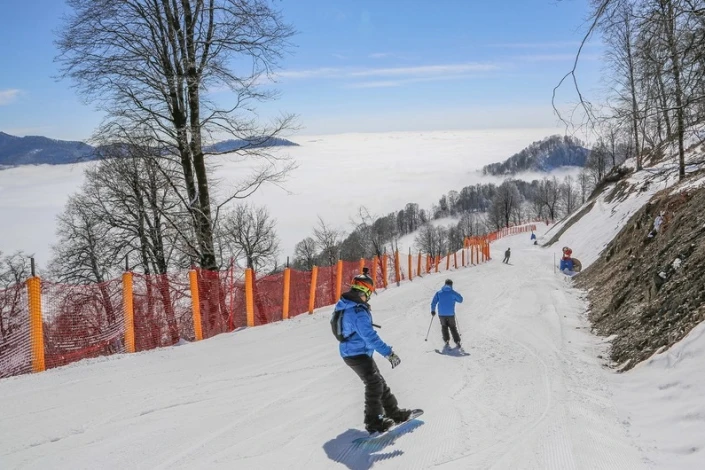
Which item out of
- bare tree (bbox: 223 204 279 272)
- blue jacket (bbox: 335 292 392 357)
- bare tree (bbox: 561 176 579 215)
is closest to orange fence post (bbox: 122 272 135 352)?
blue jacket (bbox: 335 292 392 357)

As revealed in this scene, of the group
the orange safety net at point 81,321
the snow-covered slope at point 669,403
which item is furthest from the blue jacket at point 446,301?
the orange safety net at point 81,321

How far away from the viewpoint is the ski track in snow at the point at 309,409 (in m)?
5.02

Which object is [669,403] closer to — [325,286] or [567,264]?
[325,286]

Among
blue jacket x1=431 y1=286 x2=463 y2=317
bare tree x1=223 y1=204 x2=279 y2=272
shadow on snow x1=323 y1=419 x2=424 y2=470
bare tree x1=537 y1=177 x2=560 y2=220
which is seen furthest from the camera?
bare tree x1=537 y1=177 x2=560 y2=220

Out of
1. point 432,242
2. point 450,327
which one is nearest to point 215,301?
point 450,327

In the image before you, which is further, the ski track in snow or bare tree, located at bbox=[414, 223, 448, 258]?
bare tree, located at bbox=[414, 223, 448, 258]

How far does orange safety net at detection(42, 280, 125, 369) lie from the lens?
871 centimetres

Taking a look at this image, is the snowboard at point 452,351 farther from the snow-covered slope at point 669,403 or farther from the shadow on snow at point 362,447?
the shadow on snow at point 362,447

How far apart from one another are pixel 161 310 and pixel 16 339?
308cm

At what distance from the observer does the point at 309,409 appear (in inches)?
254

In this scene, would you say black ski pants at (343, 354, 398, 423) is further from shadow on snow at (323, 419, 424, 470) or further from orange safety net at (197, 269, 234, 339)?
orange safety net at (197, 269, 234, 339)

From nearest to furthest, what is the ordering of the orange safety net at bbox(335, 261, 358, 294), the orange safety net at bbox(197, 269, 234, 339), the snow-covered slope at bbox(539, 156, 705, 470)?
the snow-covered slope at bbox(539, 156, 705, 470)
the orange safety net at bbox(197, 269, 234, 339)
the orange safety net at bbox(335, 261, 358, 294)

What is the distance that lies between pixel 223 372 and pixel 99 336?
3181mm

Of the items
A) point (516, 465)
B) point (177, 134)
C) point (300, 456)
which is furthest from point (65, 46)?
point (516, 465)
